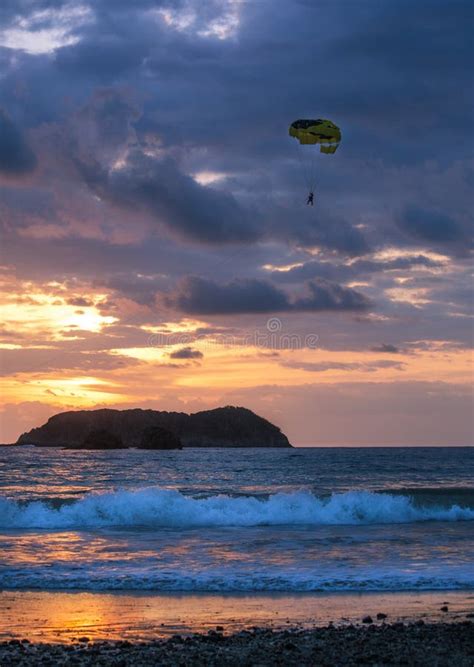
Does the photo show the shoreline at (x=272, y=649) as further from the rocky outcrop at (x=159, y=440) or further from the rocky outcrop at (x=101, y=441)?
the rocky outcrop at (x=159, y=440)

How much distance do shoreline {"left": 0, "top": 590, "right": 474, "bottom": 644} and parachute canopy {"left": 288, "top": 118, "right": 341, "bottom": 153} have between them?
69.2ft

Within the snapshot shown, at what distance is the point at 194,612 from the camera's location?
13.8 m

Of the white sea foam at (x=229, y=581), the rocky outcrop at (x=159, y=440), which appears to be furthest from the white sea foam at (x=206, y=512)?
the rocky outcrop at (x=159, y=440)

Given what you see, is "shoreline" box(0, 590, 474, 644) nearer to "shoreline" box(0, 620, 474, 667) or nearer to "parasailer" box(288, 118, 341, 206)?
"shoreline" box(0, 620, 474, 667)

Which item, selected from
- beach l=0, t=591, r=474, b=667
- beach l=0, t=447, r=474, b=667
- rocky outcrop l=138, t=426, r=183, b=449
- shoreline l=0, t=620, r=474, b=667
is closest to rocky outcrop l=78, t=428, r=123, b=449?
rocky outcrop l=138, t=426, r=183, b=449

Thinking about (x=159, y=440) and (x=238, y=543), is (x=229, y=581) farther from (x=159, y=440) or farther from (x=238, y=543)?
(x=159, y=440)

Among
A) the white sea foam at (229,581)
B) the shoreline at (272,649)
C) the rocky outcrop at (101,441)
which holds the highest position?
the rocky outcrop at (101,441)

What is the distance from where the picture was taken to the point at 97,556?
2011 centimetres

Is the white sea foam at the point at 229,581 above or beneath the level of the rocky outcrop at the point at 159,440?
beneath

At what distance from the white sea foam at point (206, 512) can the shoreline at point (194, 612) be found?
12.6 metres

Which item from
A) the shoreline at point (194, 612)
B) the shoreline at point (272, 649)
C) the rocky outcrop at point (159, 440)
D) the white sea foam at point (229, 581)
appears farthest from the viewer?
the rocky outcrop at point (159, 440)

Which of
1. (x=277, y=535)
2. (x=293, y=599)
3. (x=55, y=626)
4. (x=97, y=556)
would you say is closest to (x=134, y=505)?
(x=277, y=535)

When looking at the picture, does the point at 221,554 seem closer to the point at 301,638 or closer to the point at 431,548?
the point at 431,548

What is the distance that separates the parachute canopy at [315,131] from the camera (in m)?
32.2
